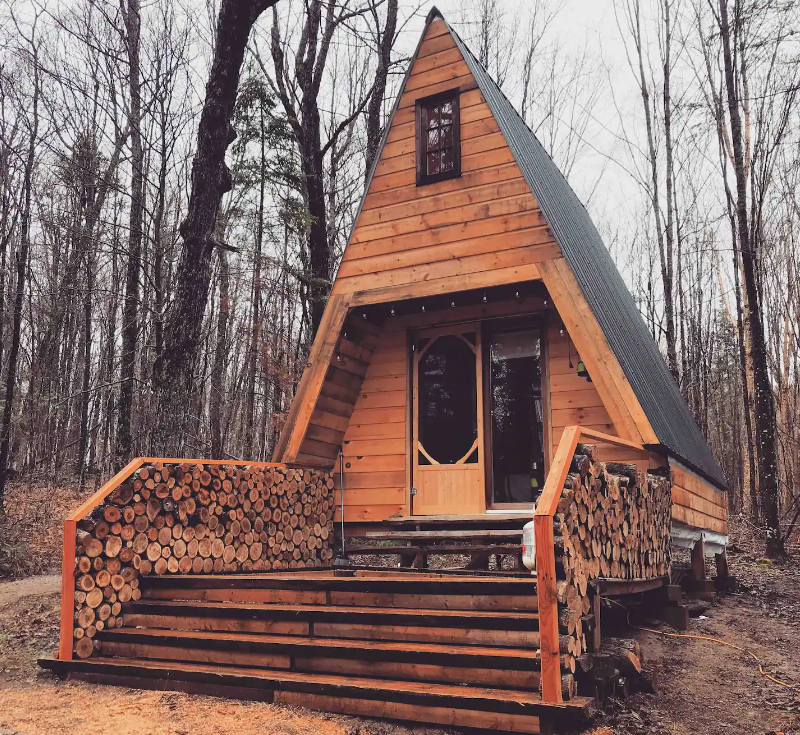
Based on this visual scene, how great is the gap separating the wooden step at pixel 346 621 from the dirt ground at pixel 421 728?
1.96ft

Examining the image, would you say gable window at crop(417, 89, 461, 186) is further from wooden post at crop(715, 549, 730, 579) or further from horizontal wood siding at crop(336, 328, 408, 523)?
wooden post at crop(715, 549, 730, 579)

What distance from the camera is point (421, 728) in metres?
3.51

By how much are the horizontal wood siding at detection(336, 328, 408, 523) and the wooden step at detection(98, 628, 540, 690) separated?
9.82 feet

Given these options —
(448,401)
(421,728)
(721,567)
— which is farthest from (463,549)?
(721,567)

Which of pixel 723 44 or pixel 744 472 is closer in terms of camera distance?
pixel 723 44

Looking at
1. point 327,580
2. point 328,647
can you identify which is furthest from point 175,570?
point 328,647

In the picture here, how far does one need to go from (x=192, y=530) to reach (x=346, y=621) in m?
2.10

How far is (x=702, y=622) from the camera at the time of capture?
6562 millimetres

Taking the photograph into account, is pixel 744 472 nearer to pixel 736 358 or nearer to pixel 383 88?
pixel 736 358

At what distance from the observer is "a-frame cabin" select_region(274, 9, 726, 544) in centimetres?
677

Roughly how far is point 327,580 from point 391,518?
8.43 feet

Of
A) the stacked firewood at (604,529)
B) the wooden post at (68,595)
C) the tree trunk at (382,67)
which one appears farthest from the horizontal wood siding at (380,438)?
the tree trunk at (382,67)

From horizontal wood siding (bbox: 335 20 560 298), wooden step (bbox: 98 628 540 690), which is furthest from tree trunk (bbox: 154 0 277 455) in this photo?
wooden step (bbox: 98 628 540 690)

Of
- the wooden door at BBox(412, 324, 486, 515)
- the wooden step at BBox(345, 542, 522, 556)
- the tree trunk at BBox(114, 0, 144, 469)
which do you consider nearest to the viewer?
the wooden step at BBox(345, 542, 522, 556)
